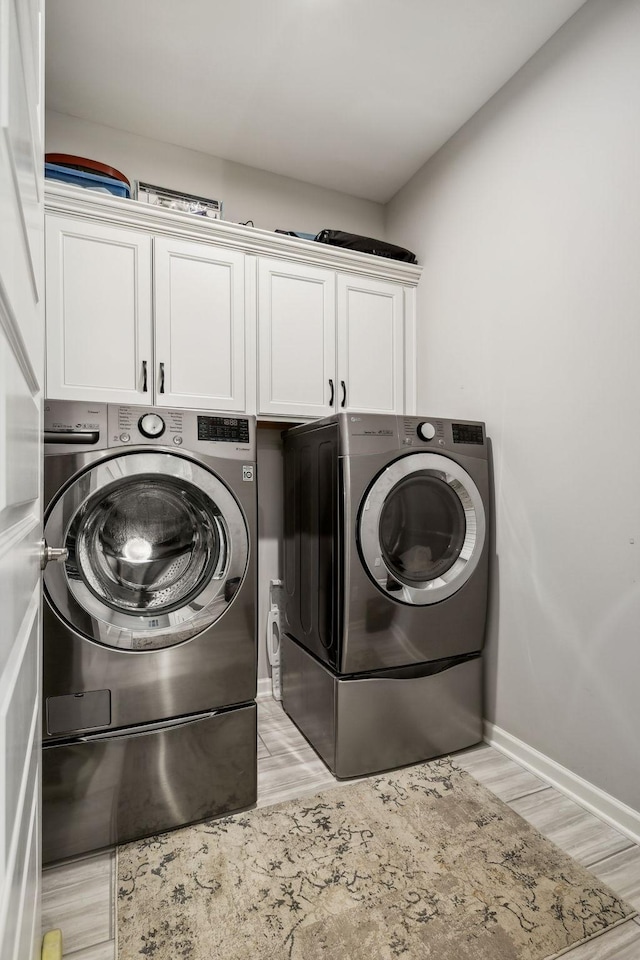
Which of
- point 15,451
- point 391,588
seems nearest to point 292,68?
point 391,588

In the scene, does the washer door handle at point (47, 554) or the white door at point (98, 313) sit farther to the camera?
the white door at point (98, 313)

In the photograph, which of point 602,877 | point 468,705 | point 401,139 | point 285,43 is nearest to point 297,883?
point 602,877

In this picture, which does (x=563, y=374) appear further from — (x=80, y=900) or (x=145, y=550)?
(x=80, y=900)

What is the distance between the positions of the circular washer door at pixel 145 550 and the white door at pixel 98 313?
63cm

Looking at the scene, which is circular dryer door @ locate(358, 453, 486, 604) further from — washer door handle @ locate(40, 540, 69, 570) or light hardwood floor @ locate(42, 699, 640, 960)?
washer door handle @ locate(40, 540, 69, 570)

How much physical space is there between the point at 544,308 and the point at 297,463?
118 cm

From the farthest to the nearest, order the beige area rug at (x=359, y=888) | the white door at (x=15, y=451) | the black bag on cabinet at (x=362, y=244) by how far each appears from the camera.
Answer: the black bag on cabinet at (x=362, y=244), the beige area rug at (x=359, y=888), the white door at (x=15, y=451)

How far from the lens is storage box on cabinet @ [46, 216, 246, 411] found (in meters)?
1.93

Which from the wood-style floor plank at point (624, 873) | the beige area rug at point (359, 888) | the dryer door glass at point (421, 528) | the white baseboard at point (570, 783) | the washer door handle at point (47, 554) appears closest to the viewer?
the washer door handle at point (47, 554)

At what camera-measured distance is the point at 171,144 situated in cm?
248

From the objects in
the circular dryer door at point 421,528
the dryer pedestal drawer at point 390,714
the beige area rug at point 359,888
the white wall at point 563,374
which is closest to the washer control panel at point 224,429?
the circular dryer door at point 421,528

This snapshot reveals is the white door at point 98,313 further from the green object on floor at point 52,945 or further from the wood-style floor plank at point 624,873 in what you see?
the wood-style floor plank at point 624,873

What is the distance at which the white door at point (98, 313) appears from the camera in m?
1.92

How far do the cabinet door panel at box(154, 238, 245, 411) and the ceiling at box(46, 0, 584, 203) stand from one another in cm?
66
